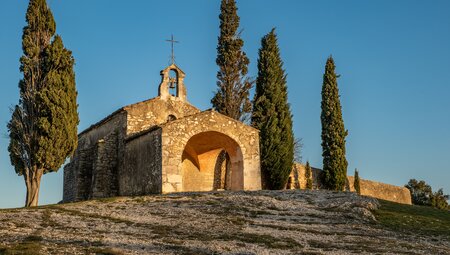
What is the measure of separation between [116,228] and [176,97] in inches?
777

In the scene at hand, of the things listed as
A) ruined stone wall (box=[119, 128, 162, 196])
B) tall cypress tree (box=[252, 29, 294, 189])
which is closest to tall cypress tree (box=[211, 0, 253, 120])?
tall cypress tree (box=[252, 29, 294, 189])

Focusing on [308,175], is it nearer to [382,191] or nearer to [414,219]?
[382,191]

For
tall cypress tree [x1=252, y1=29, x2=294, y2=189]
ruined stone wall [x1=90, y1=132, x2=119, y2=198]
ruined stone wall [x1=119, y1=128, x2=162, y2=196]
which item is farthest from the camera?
tall cypress tree [x1=252, y1=29, x2=294, y2=189]

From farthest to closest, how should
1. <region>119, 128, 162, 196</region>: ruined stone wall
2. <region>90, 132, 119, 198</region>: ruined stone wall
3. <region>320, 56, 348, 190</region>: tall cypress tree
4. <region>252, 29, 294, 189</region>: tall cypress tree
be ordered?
1. <region>320, 56, 348, 190</region>: tall cypress tree
2. <region>252, 29, 294, 189</region>: tall cypress tree
3. <region>90, 132, 119, 198</region>: ruined stone wall
4. <region>119, 128, 162, 196</region>: ruined stone wall

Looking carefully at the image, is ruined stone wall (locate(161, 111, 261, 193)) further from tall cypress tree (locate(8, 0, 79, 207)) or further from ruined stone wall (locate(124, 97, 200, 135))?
tall cypress tree (locate(8, 0, 79, 207))

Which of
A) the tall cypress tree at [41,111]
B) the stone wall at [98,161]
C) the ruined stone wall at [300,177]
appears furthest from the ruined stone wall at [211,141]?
the ruined stone wall at [300,177]

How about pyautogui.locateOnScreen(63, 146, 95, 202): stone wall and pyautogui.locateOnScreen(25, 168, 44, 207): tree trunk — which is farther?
pyautogui.locateOnScreen(63, 146, 95, 202): stone wall

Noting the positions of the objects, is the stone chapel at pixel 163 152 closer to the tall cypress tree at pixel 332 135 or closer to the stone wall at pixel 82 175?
the stone wall at pixel 82 175

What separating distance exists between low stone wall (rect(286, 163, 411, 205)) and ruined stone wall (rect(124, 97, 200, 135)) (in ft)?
40.4

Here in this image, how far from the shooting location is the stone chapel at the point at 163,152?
31500mm

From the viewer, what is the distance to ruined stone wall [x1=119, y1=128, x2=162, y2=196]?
31422 millimetres

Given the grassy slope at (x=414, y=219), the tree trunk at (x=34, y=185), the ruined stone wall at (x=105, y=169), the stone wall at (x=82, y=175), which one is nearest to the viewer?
the grassy slope at (x=414, y=219)

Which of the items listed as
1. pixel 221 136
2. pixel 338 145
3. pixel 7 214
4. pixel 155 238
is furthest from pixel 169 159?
pixel 338 145

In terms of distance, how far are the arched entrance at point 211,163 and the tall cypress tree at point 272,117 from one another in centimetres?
300
